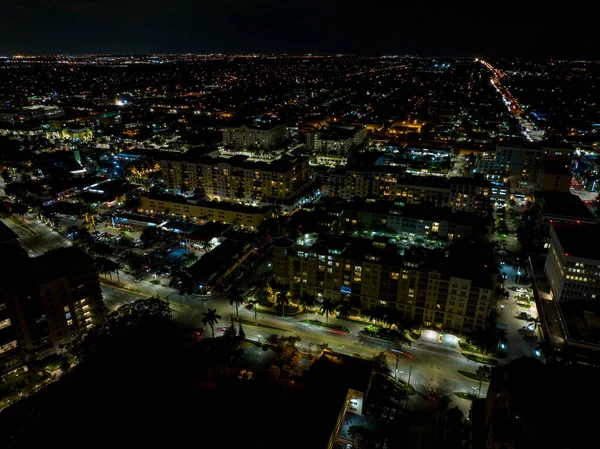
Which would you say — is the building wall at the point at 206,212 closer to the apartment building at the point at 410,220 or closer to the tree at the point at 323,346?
the apartment building at the point at 410,220

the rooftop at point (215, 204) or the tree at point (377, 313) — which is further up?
the rooftop at point (215, 204)

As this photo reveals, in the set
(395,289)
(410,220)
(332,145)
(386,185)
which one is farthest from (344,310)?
(332,145)

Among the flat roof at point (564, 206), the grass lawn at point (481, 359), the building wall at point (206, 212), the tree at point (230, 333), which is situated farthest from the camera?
the building wall at point (206, 212)

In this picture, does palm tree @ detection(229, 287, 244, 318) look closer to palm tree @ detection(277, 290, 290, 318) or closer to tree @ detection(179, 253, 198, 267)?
palm tree @ detection(277, 290, 290, 318)

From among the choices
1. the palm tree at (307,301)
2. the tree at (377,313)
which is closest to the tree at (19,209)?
the palm tree at (307,301)

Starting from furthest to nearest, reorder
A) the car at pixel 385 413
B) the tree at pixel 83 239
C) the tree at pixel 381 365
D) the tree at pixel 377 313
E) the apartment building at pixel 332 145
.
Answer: the apartment building at pixel 332 145, the tree at pixel 83 239, the tree at pixel 377 313, the tree at pixel 381 365, the car at pixel 385 413

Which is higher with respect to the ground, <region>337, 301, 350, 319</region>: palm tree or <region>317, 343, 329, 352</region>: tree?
<region>337, 301, 350, 319</region>: palm tree

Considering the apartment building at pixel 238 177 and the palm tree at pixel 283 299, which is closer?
the palm tree at pixel 283 299

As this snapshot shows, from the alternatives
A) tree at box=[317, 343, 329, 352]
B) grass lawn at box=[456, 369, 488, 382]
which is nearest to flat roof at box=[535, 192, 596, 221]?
grass lawn at box=[456, 369, 488, 382]

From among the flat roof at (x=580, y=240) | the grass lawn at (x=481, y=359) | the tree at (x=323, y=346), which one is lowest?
the grass lawn at (x=481, y=359)
